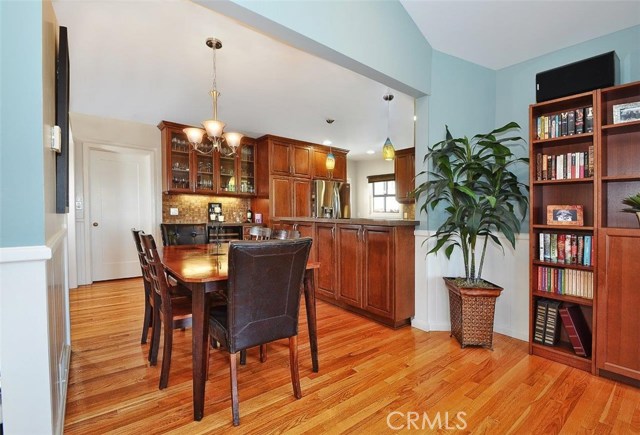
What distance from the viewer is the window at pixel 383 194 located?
795cm

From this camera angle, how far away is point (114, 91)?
12.6 feet

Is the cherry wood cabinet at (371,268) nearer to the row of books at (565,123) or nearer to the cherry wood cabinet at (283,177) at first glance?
the row of books at (565,123)

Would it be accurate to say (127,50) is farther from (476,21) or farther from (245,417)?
(245,417)

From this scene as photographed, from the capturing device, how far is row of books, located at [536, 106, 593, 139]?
2.11 meters

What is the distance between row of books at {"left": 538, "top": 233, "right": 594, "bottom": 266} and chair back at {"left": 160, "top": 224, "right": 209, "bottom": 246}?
338cm

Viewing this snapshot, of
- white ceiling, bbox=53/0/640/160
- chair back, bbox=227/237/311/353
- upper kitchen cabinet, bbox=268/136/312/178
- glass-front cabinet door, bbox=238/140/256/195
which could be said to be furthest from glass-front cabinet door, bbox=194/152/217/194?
chair back, bbox=227/237/311/353

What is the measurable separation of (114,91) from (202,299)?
3597 mm

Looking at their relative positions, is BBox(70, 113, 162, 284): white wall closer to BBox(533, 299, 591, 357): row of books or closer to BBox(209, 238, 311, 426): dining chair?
BBox(209, 238, 311, 426): dining chair

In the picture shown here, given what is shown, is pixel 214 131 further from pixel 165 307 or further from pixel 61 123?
pixel 165 307

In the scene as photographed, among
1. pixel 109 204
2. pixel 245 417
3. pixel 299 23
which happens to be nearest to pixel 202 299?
pixel 245 417

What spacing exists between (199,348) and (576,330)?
248 cm

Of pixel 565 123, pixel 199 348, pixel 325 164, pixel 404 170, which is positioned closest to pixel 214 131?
pixel 199 348

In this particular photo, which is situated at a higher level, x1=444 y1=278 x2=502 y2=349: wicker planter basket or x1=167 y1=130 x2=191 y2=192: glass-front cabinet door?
x1=167 y1=130 x2=191 y2=192: glass-front cabinet door

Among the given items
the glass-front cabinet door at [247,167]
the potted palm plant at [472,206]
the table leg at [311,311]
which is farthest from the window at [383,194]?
the table leg at [311,311]
